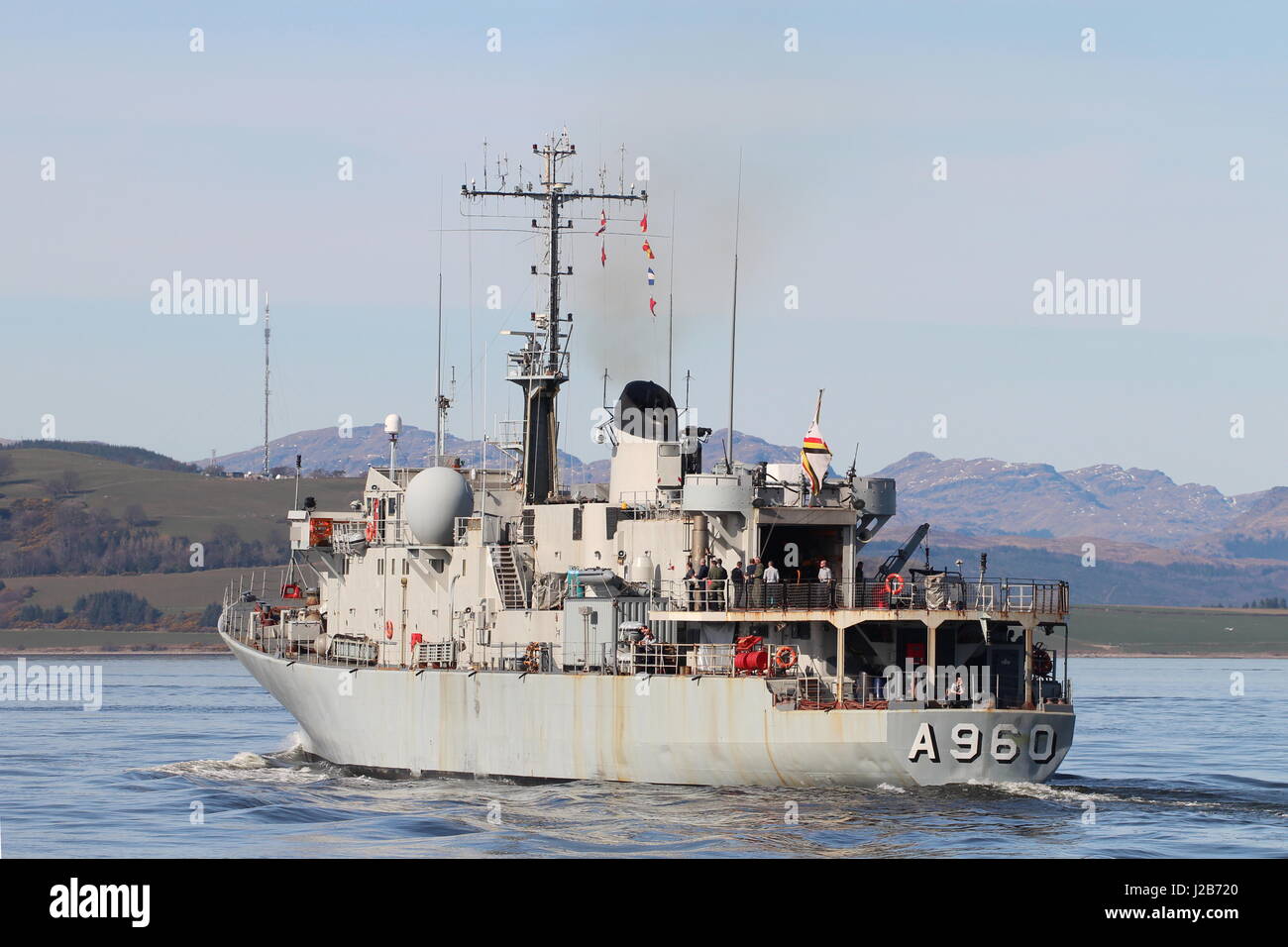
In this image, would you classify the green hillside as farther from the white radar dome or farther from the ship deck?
the ship deck

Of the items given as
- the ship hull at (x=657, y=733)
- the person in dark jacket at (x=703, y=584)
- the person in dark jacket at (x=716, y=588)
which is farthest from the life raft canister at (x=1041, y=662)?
the person in dark jacket at (x=703, y=584)

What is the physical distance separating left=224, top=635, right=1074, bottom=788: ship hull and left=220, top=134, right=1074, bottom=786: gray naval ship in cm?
5

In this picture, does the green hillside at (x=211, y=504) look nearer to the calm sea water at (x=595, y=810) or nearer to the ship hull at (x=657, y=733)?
the calm sea water at (x=595, y=810)

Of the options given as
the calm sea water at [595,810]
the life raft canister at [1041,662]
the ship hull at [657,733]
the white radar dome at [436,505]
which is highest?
the white radar dome at [436,505]

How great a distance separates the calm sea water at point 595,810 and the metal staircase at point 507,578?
4.39m

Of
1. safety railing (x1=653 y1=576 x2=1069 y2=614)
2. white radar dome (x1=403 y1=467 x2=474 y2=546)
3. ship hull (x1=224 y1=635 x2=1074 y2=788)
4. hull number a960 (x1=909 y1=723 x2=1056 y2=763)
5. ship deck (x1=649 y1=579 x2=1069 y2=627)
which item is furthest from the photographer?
white radar dome (x1=403 y1=467 x2=474 y2=546)

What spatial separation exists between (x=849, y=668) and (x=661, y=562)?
482 centimetres

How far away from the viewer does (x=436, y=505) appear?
43.4m

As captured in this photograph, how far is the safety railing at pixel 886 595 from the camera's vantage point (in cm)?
3431

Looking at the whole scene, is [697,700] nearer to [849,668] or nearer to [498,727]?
[849,668]

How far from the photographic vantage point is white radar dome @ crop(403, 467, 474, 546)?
1709 inches

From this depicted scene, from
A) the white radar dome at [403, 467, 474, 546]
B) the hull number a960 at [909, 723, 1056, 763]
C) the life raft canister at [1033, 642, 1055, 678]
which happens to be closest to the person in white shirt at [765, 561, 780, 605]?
the hull number a960 at [909, 723, 1056, 763]
